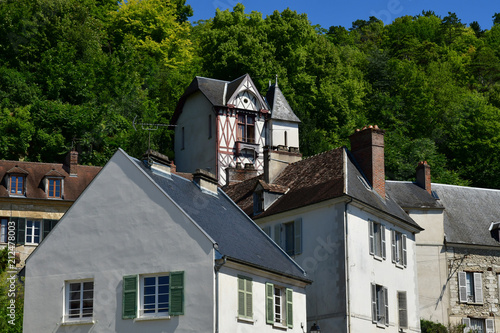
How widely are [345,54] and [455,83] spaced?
34.1 feet

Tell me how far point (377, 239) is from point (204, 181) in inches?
296

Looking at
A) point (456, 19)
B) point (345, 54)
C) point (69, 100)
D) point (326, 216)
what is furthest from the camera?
point (456, 19)

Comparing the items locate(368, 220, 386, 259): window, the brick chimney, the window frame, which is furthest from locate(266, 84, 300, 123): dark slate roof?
the window frame

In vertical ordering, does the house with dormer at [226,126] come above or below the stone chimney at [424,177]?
above

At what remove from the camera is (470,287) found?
3956 cm

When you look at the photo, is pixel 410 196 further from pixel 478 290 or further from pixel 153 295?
pixel 153 295

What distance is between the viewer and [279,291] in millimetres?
24625

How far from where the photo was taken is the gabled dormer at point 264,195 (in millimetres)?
32688

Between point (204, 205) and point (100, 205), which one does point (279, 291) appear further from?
point (100, 205)

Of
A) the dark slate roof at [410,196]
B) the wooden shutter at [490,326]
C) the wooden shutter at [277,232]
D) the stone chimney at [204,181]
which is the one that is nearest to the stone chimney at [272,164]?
the wooden shutter at [277,232]

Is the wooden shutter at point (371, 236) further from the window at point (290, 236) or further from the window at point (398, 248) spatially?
the window at point (290, 236)

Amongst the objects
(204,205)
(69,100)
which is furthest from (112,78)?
(204,205)

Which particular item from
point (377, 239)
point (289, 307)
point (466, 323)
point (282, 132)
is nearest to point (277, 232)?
point (377, 239)

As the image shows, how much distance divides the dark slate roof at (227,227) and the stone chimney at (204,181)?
0.57ft
